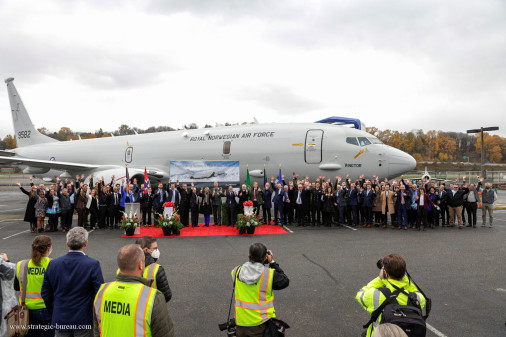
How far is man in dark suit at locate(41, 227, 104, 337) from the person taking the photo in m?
2.95

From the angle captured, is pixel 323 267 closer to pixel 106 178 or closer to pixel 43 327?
pixel 43 327

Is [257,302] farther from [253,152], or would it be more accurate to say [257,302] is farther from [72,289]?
[253,152]

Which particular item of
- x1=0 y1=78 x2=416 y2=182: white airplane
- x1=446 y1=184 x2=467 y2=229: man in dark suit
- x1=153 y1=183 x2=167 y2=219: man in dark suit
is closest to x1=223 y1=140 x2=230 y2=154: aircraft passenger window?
x1=0 y1=78 x2=416 y2=182: white airplane

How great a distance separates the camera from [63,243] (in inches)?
377

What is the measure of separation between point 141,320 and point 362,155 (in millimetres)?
12721

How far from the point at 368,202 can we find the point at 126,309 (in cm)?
1094

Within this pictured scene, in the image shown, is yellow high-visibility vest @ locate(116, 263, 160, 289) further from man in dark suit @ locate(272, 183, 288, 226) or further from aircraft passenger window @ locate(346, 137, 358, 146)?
aircraft passenger window @ locate(346, 137, 358, 146)

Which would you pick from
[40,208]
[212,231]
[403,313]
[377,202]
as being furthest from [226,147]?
[403,313]

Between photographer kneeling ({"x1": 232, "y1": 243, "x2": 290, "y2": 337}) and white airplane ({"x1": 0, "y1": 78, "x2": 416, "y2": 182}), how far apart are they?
11.4 meters

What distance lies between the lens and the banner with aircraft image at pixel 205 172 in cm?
1581

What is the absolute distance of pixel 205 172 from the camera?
16.1 m

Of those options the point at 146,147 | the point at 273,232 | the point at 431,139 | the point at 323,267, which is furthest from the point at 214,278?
the point at 431,139

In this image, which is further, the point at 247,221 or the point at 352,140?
the point at 352,140

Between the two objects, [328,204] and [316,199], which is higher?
[316,199]
